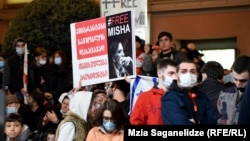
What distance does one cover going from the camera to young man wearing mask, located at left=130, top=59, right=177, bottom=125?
20.5ft

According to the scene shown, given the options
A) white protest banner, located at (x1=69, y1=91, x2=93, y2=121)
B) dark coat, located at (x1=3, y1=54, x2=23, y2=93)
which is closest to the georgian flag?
white protest banner, located at (x1=69, y1=91, x2=93, y2=121)

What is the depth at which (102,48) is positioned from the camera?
8320mm

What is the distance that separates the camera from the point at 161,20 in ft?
54.1

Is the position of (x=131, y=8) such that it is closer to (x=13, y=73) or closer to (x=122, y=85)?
(x=122, y=85)

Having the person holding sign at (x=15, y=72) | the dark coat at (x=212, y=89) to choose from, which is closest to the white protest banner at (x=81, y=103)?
the dark coat at (x=212, y=89)

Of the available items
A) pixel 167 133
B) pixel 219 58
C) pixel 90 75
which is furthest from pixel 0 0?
pixel 167 133

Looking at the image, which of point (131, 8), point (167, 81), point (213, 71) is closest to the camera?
point (167, 81)

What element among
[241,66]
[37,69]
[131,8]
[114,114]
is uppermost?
[131,8]

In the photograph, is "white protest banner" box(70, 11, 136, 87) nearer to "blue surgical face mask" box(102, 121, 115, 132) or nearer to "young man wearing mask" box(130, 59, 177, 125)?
"young man wearing mask" box(130, 59, 177, 125)

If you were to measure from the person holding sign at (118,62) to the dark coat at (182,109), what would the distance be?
6.55 feet

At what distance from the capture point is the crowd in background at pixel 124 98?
19.0 ft

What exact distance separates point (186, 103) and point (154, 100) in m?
0.69

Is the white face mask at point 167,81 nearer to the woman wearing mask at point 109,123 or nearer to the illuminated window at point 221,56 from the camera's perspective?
the woman wearing mask at point 109,123

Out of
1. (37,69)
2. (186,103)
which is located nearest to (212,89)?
(186,103)
